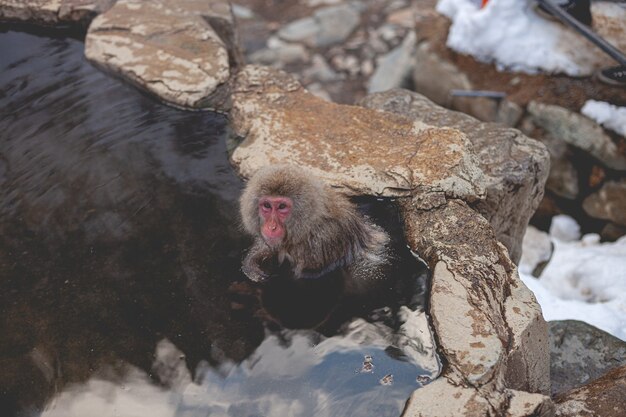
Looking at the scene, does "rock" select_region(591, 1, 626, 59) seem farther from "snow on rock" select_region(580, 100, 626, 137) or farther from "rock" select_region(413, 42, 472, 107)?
"rock" select_region(413, 42, 472, 107)

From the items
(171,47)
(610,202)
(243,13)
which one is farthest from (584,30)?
(243,13)

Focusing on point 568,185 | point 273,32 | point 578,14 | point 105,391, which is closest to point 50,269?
point 105,391

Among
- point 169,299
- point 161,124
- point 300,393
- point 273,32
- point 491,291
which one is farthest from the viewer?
point 273,32

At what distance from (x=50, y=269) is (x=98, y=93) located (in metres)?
1.70

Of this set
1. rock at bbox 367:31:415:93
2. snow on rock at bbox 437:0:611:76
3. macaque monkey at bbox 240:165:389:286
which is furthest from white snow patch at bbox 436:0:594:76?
macaque monkey at bbox 240:165:389:286

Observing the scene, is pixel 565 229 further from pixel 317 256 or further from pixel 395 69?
pixel 317 256

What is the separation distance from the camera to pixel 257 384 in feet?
8.88

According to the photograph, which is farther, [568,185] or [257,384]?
[568,185]

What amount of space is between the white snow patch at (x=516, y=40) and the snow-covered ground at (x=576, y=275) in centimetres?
137

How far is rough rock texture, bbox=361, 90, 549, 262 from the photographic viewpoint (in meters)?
3.62

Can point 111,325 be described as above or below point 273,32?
above

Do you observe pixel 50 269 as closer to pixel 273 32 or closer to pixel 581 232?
pixel 581 232

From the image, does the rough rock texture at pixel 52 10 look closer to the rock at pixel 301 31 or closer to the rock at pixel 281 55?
the rock at pixel 281 55

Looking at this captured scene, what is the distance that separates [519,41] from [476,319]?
3.90 meters
